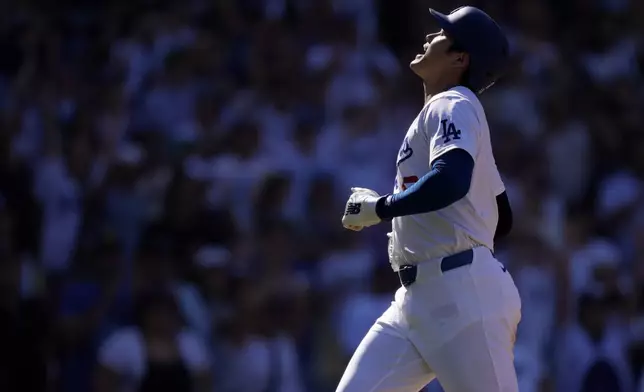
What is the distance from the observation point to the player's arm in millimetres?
3791

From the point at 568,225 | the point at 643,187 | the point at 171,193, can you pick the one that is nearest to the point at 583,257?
the point at 568,225

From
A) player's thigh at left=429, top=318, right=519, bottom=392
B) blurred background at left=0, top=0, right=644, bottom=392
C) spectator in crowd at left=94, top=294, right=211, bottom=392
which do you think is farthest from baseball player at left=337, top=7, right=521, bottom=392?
blurred background at left=0, top=0, right=644, bottom=392

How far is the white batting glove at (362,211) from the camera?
395 cm

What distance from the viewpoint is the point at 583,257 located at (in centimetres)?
799

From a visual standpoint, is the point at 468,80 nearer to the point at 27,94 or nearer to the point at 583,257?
the point at 583,257

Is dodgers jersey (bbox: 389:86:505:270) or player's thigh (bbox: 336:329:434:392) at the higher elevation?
dodgers jersey (bbox: 389:86:505:270)

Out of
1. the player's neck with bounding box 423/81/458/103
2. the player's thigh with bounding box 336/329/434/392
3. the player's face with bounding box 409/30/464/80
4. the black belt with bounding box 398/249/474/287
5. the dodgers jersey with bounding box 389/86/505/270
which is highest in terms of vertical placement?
the player's face with bounding box 409/30/464/80

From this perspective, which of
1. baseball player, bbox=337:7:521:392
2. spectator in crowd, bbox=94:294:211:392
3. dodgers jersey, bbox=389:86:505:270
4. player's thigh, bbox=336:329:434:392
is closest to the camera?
baseball player, bbox=337:7:521:392

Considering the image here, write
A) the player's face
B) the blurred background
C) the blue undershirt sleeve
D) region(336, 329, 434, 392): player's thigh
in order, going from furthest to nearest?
the blurred background < the player's face < region(336, 329, 434, 392): player's thigh < the blue undershirt sleeve

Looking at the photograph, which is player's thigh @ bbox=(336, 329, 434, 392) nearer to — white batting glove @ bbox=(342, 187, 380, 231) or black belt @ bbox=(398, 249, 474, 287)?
black belt @ bbox=(398, 249, 474, 287)

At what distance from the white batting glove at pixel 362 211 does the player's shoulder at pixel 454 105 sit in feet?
1.19

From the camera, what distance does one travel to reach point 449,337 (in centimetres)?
400

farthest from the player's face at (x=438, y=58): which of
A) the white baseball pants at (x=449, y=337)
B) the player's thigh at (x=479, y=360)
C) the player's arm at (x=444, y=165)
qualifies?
the player's thigh at (x=479, y=360)

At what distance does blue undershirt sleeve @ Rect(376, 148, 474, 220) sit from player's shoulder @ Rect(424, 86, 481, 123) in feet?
0.56
